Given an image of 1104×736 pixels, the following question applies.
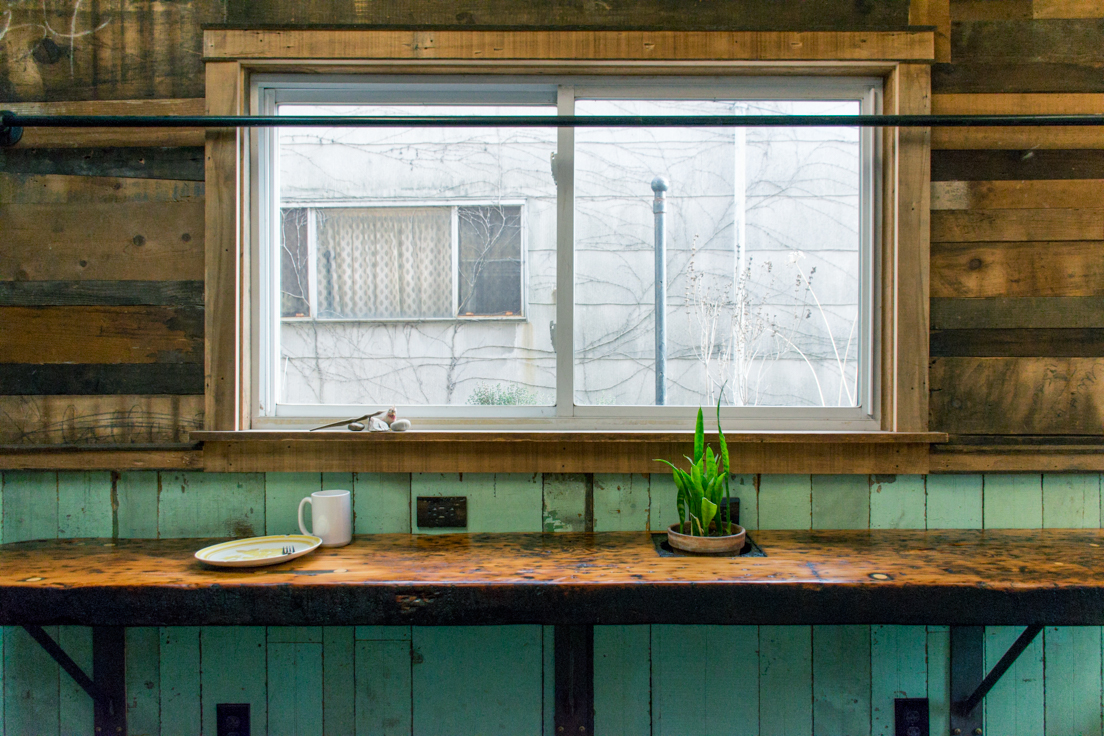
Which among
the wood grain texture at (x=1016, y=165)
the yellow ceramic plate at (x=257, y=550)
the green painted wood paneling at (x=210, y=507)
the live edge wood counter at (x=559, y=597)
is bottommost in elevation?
the live edge wood counter at (x=559, y=597)

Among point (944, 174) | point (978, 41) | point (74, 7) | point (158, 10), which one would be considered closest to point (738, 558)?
point (944, 174)

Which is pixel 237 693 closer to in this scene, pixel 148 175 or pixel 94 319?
pixel 94 319

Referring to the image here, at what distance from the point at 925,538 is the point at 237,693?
1869 mm

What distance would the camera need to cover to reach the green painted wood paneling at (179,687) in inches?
63.1

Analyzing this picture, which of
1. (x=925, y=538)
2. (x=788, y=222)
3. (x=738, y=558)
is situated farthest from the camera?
(x=788, y=222)

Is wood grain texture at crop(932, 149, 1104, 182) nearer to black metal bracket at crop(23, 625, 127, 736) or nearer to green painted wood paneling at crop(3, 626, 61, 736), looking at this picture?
black metal bracket at crop(23, 625, 127, 736)

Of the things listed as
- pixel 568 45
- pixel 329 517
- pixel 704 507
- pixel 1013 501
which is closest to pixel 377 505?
pixel 329 517

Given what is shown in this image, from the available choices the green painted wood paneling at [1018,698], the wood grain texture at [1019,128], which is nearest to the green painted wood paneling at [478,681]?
the green painted wood paneling at [1018,698]

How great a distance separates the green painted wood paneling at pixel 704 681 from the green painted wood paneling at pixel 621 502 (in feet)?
0.98

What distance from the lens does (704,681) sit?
1599 mm

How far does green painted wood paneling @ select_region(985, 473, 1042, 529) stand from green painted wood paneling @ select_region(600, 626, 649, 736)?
100 centimetres

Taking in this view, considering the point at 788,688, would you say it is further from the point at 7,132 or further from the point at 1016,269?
the point at 7,132

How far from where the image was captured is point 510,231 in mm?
1707

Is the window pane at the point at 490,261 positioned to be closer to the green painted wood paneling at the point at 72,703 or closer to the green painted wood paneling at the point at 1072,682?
the green painted wood paneling at the point at 72,703
